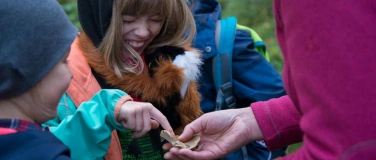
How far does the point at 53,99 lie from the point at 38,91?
0.19ft

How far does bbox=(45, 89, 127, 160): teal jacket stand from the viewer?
2.38 meters

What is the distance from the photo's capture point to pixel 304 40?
1.45 meters

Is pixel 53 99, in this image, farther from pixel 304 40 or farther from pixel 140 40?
pixel 140 40

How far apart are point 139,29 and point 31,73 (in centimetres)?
119

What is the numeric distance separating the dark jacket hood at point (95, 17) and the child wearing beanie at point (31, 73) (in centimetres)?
95

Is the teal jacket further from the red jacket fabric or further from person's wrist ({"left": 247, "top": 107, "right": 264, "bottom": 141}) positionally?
the red jacket fabric

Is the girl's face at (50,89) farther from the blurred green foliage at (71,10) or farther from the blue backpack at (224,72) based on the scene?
the blurred green foliage at (71,10)

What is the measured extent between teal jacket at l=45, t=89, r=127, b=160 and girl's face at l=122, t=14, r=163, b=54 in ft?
1.88

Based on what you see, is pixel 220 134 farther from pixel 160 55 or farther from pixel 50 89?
pixel 50 89

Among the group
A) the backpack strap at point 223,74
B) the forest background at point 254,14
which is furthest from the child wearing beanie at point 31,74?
the forest background at point 254,14

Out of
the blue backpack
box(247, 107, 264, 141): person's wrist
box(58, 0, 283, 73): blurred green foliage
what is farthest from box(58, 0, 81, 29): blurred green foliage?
box(247, 107, 264, 141): person's wrist

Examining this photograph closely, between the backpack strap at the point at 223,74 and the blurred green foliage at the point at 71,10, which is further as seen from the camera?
the blurred green foliage at the point at 71,10

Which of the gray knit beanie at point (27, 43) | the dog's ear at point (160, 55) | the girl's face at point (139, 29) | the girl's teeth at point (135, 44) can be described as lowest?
the dog's ear at point (160, 55)

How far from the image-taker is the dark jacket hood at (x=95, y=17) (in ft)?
9.65
